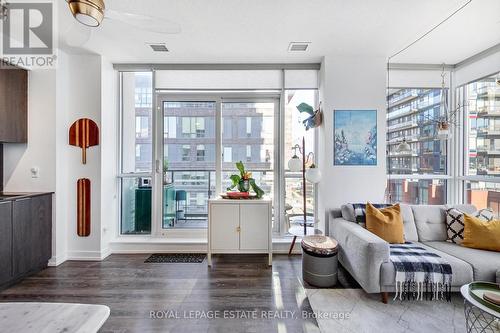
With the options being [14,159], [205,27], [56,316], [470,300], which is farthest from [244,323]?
[14,159]

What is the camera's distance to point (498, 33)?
2.89m

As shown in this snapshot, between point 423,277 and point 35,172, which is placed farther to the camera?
point 35,172

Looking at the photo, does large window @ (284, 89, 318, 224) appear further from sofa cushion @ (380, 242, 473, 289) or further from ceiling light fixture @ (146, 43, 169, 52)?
ceiling light fixture @ (146, 43, 169, 52)

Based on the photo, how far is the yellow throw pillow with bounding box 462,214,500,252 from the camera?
8.21 ft

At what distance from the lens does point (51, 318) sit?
1096 millimetres

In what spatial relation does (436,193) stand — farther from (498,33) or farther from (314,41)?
(314,41)

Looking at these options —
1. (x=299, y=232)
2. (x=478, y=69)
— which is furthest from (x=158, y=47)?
(x=478, y=69)

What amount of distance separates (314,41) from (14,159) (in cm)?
397

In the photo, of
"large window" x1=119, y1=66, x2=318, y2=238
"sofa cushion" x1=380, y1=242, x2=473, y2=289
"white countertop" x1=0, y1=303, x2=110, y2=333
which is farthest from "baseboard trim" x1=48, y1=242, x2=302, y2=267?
"white countertop" x1=0, y1=303, x2=110, y2=333

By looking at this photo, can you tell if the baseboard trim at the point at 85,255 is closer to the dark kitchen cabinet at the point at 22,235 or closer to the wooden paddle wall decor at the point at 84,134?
the dark kitchen cabinet at the point at 22,235

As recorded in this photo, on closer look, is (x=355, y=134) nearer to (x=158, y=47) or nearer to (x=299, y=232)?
(x=299, y=232)

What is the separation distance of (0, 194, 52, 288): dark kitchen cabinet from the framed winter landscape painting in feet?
12.4

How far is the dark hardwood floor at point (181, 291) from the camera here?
2.07 metres

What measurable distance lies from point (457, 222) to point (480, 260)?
25.3 inches
